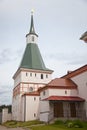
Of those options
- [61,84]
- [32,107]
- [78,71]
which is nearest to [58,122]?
[61,84]

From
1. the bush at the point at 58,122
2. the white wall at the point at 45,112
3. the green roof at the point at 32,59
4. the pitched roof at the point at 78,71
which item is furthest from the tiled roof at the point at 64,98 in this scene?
the green roof at the point at 32,59

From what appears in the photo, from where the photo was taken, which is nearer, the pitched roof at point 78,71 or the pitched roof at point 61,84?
the pitched roof at point 78,71

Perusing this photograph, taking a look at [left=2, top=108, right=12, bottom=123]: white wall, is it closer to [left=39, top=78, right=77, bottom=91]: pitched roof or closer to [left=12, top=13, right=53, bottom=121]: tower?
[left=12, top=13, right=53, bottom=121]: tower

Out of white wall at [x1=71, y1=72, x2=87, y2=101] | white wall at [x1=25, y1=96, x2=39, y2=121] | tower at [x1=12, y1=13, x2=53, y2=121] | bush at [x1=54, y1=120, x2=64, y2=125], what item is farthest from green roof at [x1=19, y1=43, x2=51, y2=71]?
bush at [x1=54, y1=120, x2=64, y2=125]

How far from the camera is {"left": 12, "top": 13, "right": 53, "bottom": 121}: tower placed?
135 feet

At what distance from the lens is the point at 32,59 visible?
47.6 meters

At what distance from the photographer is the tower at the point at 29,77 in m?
41.3

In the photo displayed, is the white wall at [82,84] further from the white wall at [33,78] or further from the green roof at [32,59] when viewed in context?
the green roof at [32,59]

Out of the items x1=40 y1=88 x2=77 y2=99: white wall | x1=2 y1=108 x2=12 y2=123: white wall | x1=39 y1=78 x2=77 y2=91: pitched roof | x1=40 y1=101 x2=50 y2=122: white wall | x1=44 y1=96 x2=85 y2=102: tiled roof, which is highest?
x1=39 y1=78 x2=77 y2=91: pitched roof

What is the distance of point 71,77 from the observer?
33.5 metres

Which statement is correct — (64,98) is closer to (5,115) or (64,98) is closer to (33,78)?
(33,78)

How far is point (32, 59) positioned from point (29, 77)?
16.0 feet

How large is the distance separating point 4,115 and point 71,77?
901 inches

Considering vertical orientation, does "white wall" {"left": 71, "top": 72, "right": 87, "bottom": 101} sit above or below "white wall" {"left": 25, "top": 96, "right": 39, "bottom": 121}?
above
